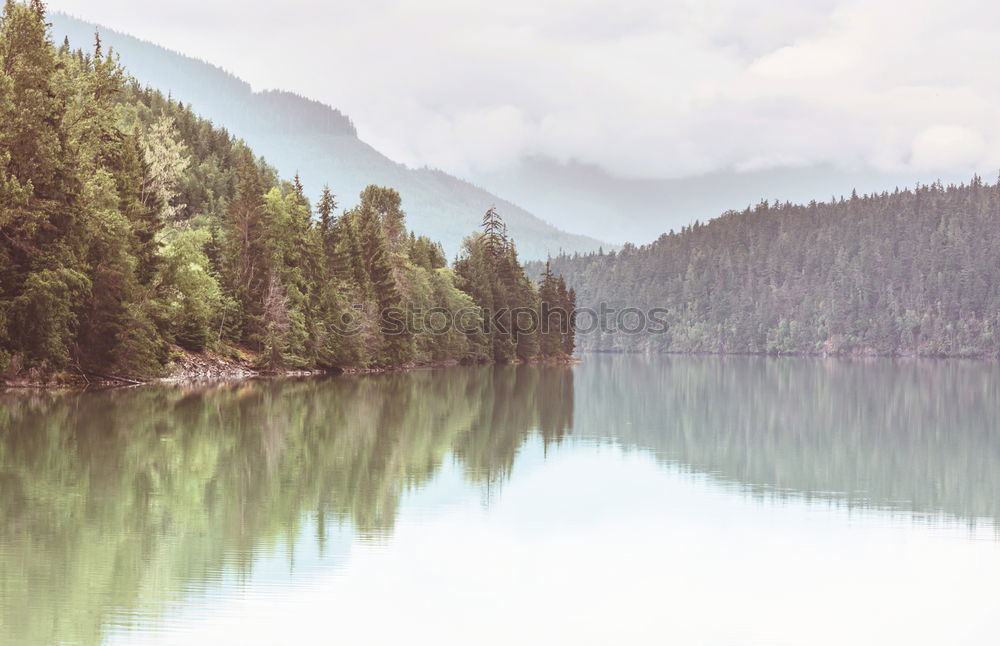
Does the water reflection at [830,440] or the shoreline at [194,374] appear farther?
the shoreline at [194,374]

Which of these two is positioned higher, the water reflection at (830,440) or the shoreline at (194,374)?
the shoreline at (194,374)

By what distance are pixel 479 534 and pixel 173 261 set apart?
4805 cm

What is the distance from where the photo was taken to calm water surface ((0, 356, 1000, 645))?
12.5 meters

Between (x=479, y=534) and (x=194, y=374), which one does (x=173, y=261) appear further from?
(x=479, y=534)

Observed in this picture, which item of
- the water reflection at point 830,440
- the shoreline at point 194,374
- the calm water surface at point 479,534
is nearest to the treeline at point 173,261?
the shoreline at point 194,374

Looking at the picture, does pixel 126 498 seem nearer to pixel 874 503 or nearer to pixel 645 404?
pixel 874 503

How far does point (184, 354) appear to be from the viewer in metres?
66.9

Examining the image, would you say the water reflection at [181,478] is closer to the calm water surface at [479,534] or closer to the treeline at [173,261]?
the calm water surface at [479,534]

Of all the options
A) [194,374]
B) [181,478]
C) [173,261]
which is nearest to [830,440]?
[181,478]

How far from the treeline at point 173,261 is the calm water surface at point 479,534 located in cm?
1170

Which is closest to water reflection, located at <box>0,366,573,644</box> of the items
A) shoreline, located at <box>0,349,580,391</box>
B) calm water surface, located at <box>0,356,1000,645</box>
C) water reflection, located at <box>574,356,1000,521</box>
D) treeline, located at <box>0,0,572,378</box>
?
calm water surface, located at <box>0,356,1000,645</box>

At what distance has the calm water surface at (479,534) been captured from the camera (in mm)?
12492

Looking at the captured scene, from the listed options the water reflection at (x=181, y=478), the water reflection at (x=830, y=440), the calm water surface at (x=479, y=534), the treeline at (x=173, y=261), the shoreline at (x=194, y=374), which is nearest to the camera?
the calm water surface at (x=479, y=534)

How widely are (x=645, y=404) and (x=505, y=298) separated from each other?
65446 millimetres
